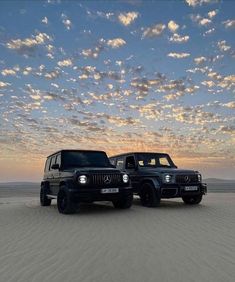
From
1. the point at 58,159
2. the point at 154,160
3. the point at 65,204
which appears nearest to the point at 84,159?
the point at 58,159

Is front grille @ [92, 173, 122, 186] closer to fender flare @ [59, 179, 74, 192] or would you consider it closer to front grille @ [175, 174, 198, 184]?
fender flare @ [59, 179, 74, 192]

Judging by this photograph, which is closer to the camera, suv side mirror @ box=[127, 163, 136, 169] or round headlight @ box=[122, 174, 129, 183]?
round headlight @ box=[122, 174, 129, 183]

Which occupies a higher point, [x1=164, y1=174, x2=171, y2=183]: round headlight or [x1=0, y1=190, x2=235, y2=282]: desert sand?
[x1=164, y1=174, x2=171, y2=183]: round headlight

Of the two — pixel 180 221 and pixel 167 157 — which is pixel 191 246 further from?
pixel 167 157

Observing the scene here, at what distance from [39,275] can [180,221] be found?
5219 millimetres

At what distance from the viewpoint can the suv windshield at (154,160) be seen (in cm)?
1358

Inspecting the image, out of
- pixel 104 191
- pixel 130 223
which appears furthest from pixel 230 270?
pixel 104 191

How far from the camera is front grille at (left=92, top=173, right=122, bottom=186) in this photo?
35.0 ft

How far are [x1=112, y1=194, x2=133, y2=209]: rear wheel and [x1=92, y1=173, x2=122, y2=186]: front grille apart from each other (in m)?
0.62

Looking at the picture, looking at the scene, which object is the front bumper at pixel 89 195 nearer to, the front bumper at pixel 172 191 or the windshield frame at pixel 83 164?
the windshield frame at pixel 83 164

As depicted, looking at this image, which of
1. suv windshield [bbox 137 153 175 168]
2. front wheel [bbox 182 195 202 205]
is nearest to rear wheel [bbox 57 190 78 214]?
suv windshield [bbox 137 153 175 168]

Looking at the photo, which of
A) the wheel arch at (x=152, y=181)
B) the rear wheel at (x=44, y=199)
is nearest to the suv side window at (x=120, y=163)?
the wheel arch at (x=152, y=181)

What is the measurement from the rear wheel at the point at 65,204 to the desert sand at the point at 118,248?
0.48 meters

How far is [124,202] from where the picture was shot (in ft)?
37.9
